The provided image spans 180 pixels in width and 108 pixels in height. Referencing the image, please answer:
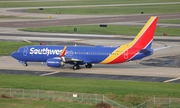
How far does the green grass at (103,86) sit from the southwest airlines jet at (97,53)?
939 cm

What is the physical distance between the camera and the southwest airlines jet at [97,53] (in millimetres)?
80750

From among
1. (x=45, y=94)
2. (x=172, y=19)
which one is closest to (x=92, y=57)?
(x=45, y=94)

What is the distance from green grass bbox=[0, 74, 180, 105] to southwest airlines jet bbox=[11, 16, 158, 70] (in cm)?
939

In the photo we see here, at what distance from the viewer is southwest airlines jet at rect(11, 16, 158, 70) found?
8075cm

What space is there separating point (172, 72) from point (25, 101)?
96.1ft

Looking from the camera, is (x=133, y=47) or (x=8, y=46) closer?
(x=133, y=47)

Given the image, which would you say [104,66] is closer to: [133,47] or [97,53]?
[97,53]

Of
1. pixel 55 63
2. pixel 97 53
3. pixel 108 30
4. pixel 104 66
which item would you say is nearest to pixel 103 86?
pixel 97 53

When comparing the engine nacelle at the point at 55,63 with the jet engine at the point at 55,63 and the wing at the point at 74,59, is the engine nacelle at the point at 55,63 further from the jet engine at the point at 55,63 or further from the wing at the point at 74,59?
the wing at the point at 74,59

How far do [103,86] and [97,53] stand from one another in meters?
16.3

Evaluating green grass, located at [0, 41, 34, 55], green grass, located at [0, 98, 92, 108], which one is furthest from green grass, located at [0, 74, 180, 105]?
green grass, located at [0, 41, 34, 55]

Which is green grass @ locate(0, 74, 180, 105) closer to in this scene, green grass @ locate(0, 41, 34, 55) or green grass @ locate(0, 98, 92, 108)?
green grass @ locate(0, 98, 92, 108)

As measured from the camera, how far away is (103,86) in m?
66.4

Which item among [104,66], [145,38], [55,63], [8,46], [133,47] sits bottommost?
[104,66]
